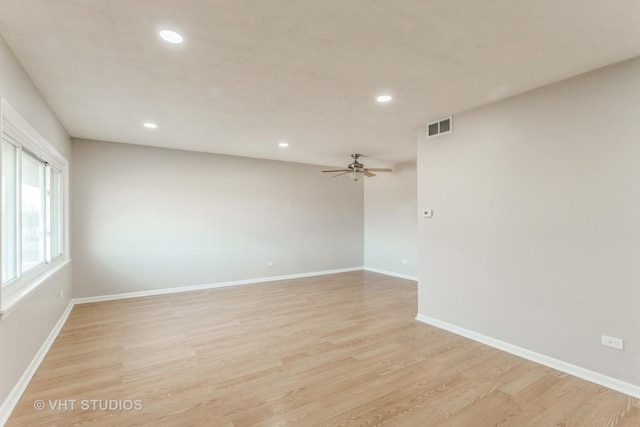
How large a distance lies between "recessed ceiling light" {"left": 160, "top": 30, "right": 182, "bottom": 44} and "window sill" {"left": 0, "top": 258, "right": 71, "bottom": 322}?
2079 mm

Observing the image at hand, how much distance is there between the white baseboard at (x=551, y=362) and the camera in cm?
247

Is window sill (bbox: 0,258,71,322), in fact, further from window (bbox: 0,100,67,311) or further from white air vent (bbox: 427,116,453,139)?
white air vent (bbox: 427,116,453,139)

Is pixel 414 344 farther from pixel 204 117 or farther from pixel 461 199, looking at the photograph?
pixel 204 117

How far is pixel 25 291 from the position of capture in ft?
8.52

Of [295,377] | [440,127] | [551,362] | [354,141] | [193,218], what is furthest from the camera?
[193,218]

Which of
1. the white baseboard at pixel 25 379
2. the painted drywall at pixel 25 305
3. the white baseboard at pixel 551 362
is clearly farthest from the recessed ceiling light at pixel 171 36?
the white baseboard at pixel 551 362

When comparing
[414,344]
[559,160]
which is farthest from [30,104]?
[559,160]

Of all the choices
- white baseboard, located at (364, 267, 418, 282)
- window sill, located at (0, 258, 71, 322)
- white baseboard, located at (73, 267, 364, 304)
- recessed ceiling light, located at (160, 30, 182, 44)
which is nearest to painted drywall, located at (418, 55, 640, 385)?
white baseboard, located at (364, 267, 418, 282)

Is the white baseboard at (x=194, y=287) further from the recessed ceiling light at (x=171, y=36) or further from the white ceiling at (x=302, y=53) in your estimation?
the recessed ceiling light at (x=171, y=36)

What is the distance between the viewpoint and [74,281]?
4914mm

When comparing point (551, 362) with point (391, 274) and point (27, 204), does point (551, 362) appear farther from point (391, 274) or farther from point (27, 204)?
point (27, 204)

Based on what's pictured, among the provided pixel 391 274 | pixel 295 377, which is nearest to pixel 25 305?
pixel 295 377

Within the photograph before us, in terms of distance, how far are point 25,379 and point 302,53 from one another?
3490mm

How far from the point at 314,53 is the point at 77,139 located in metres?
4.62
